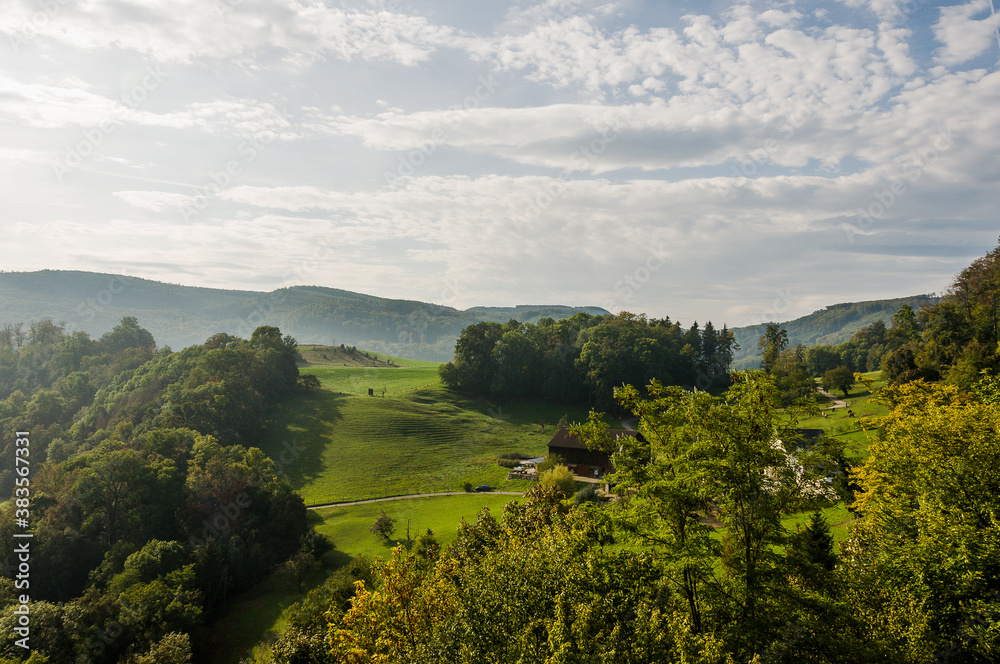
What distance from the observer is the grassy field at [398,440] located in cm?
6303

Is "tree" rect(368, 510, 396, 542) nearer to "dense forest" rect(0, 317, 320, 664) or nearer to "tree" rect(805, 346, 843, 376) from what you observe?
"dense forest" rect(0, 317, 320, 664)

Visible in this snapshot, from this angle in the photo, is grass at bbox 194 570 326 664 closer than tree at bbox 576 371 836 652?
No

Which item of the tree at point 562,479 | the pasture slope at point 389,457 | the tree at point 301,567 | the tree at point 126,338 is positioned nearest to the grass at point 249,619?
the pasture slope at point 389,457

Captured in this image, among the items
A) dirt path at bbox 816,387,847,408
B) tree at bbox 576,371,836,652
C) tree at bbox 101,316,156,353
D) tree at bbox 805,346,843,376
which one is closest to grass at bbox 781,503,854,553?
tree at bbox 576,371,836,652

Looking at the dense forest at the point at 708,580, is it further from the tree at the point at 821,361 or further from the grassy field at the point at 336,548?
the tree at the point at 821,361

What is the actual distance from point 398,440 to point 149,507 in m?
34.9

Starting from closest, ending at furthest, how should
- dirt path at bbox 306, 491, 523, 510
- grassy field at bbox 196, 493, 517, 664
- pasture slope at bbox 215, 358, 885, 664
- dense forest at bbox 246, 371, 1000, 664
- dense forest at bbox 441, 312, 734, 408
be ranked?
dense forest at bbox 246, 371, 1000, 664 < grassy field at bbox 196, 493, 517, 664 < pasture slope at bbox 215, 358, 885, 664 < dirt path at bbox 306, 491, 523, 510 < dense forest at bbox 441, 312, 734, 408

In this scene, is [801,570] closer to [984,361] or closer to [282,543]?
[282,543]

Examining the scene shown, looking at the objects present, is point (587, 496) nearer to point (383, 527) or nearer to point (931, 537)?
point (383, 527)

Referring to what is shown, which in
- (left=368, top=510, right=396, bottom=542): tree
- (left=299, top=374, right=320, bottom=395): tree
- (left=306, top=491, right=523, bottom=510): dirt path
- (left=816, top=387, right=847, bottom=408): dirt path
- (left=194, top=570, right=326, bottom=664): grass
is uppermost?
(left=816, top=387, right=847, bottom=408): dirt path

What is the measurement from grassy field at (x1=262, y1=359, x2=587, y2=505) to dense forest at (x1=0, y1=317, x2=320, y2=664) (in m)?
7.43

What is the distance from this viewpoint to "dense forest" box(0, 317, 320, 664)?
28.9 m

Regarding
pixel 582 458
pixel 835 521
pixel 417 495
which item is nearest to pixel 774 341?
pixel 582 458

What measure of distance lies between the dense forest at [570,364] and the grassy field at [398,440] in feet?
15.7
